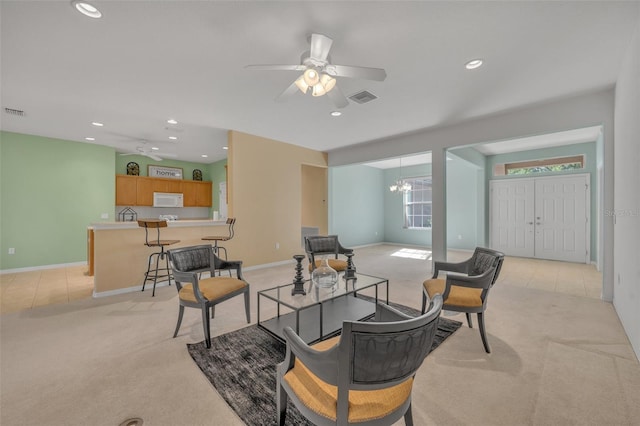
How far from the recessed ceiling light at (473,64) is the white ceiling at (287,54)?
0.17 ft

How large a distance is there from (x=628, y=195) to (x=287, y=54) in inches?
140

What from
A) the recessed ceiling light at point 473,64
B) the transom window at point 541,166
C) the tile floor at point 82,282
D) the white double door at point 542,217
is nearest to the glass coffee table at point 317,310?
the recessed ceiling light at point 473,64

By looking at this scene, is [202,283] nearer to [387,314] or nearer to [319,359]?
[387,314]

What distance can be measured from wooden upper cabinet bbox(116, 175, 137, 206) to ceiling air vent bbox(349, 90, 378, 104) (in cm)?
635

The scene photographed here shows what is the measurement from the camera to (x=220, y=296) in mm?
2555

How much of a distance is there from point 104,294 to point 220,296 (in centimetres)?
247

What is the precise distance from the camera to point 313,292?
269cm

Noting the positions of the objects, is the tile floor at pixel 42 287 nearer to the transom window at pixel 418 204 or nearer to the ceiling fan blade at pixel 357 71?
the ceiling fan blade at pixel 357 71

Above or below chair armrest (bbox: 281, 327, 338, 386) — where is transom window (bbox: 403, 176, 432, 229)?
above

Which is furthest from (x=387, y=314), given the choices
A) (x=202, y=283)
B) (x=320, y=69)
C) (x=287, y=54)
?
(x=287, y=54)

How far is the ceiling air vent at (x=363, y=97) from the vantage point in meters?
3.46

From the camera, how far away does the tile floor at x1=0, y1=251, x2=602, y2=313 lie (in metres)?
3.71

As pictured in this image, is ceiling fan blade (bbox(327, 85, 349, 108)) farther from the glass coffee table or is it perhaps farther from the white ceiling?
the glass coffee table

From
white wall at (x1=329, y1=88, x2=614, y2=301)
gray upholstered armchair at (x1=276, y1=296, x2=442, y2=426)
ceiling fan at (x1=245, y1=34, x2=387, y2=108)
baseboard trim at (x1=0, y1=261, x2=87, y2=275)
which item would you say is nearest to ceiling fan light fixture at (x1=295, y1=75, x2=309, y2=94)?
ceiling fan at (x1=245, y1=34, x2=387, y2=108)
